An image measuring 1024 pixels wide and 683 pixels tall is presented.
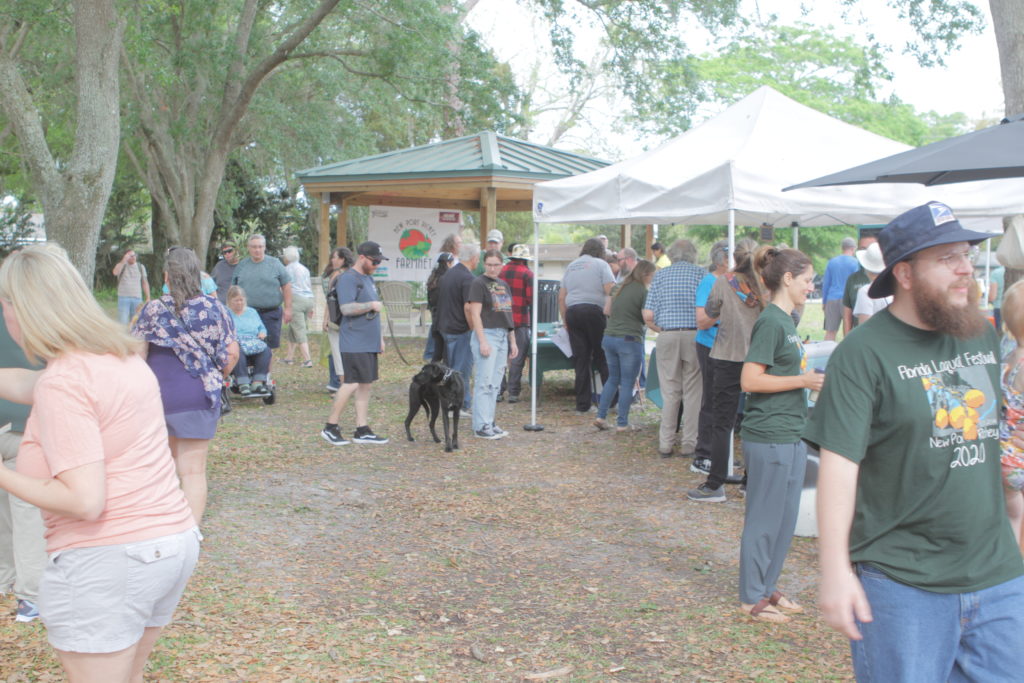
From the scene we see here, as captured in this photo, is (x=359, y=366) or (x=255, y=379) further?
(x=255, y=379)

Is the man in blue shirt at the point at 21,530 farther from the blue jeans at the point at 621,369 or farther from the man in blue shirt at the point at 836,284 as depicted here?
the man in blue shirt at the point at 836,284

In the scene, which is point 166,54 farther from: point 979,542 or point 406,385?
point 979,542

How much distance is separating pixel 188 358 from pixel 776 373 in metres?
3.07

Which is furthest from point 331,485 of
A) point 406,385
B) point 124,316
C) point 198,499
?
point 124,316

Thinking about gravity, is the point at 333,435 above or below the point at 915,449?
below

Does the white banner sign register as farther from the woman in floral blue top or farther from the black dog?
the woman in floral blue top

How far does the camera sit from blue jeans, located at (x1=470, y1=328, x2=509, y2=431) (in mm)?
8703

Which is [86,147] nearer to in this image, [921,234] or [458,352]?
[458,352]

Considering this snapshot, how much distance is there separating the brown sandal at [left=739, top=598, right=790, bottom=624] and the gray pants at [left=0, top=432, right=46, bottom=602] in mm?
3379

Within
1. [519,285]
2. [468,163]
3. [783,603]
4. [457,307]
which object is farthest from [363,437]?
[468,163]

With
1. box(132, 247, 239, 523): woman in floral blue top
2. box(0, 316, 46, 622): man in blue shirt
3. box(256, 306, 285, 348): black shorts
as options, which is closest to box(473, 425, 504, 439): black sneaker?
box(256, 306, 285, 348): black shorts

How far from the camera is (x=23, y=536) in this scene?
4352mm

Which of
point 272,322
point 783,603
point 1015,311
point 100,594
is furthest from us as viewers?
point 272,322

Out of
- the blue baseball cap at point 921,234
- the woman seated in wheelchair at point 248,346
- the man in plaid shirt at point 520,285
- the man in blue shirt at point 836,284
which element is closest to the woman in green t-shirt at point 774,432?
the blue baseball cap at point 921,234
